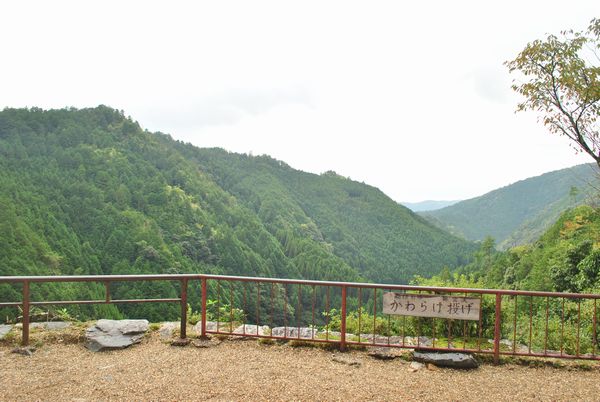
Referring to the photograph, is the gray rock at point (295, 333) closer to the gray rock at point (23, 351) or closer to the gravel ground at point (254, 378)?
the gravel ground at point (254, 378)

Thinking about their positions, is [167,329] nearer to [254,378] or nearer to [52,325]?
[52,325]

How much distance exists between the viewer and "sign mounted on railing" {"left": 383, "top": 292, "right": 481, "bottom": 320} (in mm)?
4797

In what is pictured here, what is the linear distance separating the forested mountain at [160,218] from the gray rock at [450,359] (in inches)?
1189

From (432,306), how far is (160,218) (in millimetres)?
69046

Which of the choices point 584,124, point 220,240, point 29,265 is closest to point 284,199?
point 220,240

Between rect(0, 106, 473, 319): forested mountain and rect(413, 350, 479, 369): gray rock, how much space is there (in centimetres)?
3020

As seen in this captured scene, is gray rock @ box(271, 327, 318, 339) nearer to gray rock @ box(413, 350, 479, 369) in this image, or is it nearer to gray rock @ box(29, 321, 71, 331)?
gray rock @ box(413, 350, 479, 369)

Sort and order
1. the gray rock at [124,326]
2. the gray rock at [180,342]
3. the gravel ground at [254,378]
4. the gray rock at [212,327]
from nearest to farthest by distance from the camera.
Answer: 1. the gravel ground at [254,378]
2. the gray rock at [180,342]
3. the gray rock at [124,326]
4. the gray rock at [212,327]

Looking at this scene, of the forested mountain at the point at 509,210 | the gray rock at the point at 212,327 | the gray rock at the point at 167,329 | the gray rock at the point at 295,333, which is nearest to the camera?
the gray rock at the point at 295,333

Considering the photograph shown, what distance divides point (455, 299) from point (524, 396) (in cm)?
118

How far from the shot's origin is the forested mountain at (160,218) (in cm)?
4644

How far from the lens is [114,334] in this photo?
5324 mm

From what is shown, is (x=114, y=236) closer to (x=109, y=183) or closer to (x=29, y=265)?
(x=29, y=265)

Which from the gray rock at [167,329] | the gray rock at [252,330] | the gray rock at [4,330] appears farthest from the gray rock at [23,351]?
the gray rock at [252,330]
